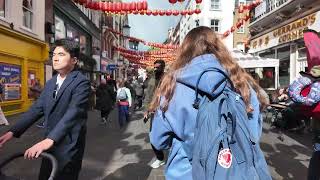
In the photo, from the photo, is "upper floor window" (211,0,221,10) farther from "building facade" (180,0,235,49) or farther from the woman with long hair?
the woman with long hair

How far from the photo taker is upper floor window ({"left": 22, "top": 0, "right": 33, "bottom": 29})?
17.7 meters

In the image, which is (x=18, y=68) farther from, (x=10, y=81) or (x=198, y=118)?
(x=198, y=118)

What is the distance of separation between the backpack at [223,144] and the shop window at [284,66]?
931 inches

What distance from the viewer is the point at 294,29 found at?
913 inches

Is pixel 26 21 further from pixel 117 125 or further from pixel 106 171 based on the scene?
pixel 106 171

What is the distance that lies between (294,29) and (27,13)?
13.0m

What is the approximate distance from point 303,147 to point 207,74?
25.3 feet

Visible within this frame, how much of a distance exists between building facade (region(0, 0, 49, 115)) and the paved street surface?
386 cm

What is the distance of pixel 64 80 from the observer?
337 centimetres

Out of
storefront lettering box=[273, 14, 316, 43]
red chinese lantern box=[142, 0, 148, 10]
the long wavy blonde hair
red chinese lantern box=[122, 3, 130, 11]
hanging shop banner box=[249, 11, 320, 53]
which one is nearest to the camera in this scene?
the long wavy blonde hair

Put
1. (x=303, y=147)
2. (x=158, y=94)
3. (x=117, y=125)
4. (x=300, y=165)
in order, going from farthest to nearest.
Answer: (x=117, y=125), (x=303, y=147), (x=300, y=165), (x=158, y=94)

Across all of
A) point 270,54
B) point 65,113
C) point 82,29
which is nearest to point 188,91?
point 65,113

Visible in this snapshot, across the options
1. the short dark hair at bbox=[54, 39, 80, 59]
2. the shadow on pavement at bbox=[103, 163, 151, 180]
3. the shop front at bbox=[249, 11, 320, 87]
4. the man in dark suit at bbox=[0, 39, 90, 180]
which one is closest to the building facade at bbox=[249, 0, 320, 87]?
the shop front at bbox=[249, 11, 320, 87]

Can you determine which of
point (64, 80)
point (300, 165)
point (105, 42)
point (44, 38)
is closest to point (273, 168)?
point (300, 165)
